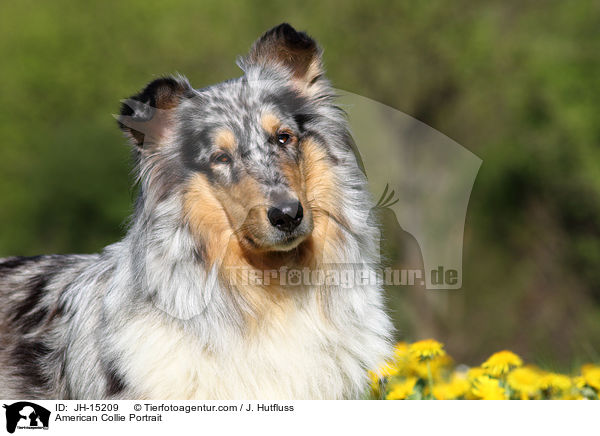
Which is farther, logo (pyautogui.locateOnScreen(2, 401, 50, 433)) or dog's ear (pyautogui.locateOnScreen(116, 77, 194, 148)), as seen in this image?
dog's ear (pyautogui.locateOnScreen(116, 77, 194, 148))

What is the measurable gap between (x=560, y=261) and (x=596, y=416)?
33.6 feet

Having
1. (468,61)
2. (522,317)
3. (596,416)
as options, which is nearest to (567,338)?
(522,317)

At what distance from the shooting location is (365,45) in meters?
13.1

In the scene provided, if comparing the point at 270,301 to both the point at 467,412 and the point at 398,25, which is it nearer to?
the point at 467,412

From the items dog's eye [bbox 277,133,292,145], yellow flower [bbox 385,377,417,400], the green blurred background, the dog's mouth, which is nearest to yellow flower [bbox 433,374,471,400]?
yellow flower [bbox 385,377,417,400]

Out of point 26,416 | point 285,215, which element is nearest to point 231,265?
point 285,215

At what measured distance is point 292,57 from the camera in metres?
4.49

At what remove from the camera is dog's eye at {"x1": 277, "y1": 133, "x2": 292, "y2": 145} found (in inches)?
161

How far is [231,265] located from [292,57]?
142 centimetres

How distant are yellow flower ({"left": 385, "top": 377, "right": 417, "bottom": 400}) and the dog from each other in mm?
537

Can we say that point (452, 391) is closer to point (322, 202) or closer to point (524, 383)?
point (524, 383)

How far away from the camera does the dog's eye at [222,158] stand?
402 cm

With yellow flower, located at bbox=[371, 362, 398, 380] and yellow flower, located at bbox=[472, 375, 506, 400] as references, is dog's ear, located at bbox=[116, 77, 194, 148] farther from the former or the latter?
yellow flower, located at bbox=[472, 375, 506, 400]

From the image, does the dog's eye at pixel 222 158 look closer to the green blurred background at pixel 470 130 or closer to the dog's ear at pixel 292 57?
the dog's ear at pixel 292 57
